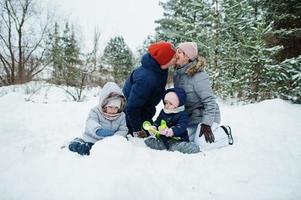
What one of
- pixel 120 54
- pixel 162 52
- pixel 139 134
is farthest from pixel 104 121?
pixel 120 54

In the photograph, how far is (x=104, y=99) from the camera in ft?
10.8

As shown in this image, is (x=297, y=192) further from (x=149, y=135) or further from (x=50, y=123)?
(x=50, y=123)

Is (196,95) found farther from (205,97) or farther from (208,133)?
(208,133)

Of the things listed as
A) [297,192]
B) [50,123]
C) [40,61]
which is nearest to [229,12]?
[50,123]

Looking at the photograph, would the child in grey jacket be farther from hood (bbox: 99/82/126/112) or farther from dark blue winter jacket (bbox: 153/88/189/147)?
dark blue winter jacket (bbox: 153/88/189/147)

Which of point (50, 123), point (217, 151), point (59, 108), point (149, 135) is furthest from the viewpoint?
point (59, 108)

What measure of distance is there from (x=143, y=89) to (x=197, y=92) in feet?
2.40

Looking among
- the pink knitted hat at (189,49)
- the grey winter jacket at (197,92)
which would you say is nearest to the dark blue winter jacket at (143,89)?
the grey winter jacket at (197,92)

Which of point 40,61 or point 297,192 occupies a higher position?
point 40,61

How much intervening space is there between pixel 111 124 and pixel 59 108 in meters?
3.58

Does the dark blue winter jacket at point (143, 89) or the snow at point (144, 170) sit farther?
the dark blue winter jacket at point (143, 89)

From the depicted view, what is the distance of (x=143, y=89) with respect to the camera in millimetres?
3400

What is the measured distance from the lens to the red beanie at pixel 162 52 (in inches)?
134

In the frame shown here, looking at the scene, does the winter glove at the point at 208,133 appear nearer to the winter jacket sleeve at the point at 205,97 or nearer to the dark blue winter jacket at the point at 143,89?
the winter jacket sleeve at the point at 205,97
